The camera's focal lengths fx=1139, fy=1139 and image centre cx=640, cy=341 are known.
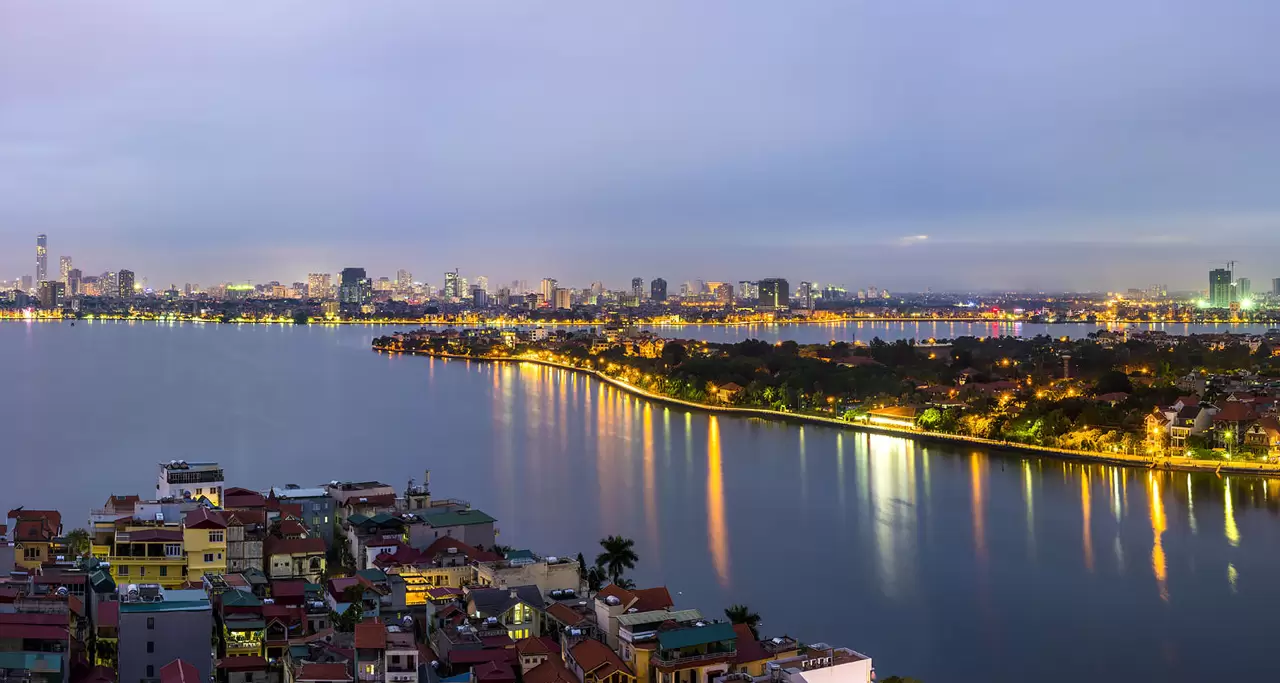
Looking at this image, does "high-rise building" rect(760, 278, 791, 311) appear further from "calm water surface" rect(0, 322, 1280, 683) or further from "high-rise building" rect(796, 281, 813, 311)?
"calm water surface" rect(0, 322, 1280, 683)

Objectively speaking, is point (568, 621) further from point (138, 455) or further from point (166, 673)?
point (138, 455)

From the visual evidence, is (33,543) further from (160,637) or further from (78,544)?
(160,637)

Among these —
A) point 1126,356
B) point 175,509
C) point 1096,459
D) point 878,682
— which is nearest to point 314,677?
point 878,682

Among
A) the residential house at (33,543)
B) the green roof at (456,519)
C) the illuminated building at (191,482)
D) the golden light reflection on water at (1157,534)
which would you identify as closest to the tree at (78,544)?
the residential house at (33,543)

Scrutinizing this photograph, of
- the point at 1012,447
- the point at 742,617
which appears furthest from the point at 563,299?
the point at 742,617

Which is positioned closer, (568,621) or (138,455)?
(568,621)

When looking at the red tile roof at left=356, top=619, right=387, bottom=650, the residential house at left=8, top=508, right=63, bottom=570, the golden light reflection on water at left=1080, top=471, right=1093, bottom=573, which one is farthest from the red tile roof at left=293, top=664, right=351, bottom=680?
the golden light reflection on water at left=1080, top=471, right=1093, bottom=573
